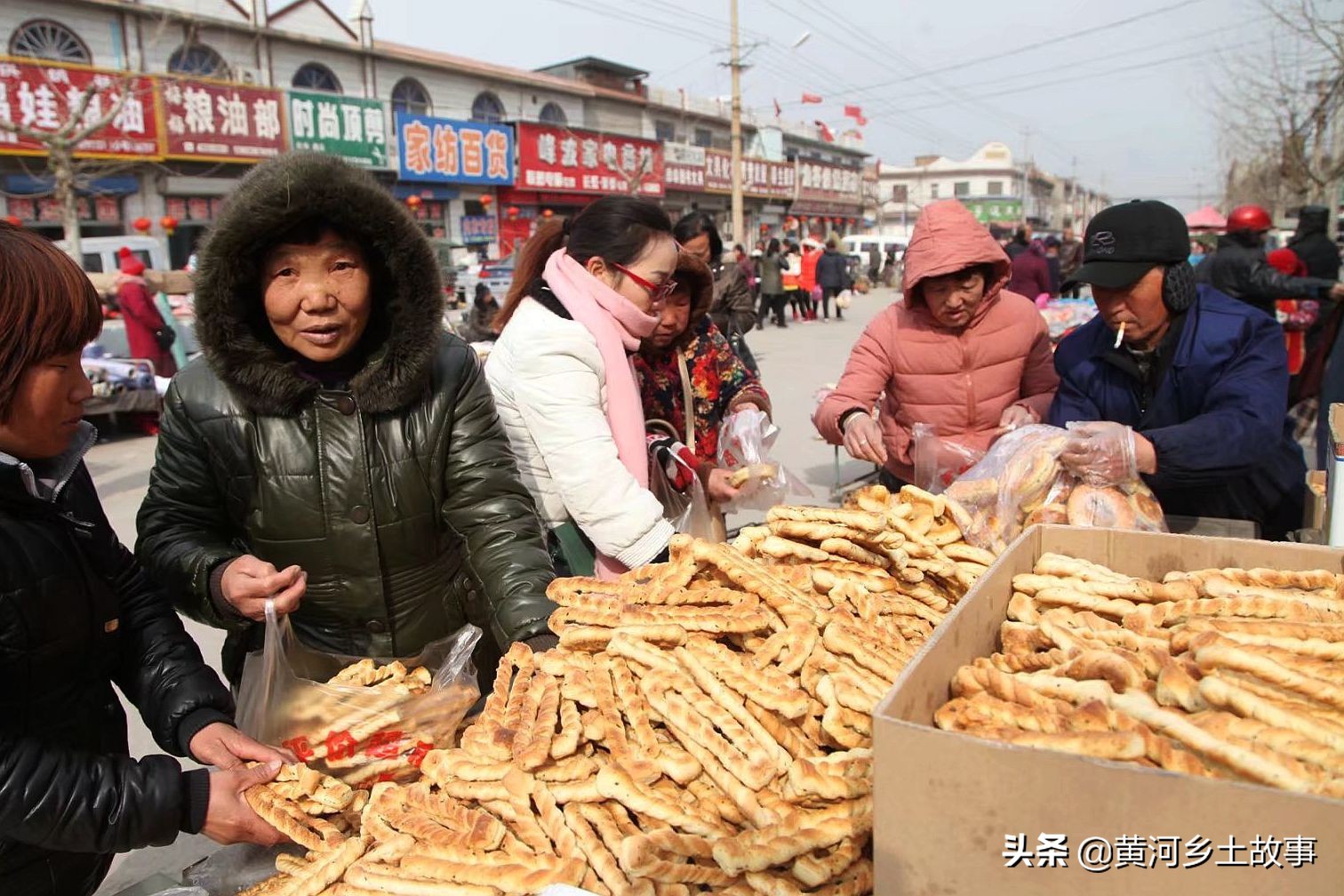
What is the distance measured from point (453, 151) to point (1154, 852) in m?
27.3

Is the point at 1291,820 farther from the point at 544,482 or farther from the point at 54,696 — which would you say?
the point at 544,482

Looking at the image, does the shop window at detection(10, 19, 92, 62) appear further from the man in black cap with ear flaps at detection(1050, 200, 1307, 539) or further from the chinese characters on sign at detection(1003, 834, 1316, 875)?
the chinese characters on sign at detection(1003, 834, 1316, 875)

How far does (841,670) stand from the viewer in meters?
1.45

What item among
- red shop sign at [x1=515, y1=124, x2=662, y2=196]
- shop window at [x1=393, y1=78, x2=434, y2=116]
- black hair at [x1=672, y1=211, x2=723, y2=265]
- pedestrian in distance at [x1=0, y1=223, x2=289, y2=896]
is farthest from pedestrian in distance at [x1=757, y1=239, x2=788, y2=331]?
pedestrian in distance at [x1=0, y1=223, x2=289, y2=896]

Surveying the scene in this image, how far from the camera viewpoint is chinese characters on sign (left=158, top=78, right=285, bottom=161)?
19.5 meters

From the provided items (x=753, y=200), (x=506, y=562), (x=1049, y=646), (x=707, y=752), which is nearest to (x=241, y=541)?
(x=506, y=562)

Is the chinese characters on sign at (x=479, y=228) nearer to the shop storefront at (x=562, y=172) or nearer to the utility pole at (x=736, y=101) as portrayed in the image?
the shop storefront at (x=562, y=172)

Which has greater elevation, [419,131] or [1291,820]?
[419,131]

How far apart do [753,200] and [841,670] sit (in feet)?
136

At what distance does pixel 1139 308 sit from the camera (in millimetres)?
2490

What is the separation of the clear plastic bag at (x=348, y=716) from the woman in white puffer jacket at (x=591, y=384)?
72 cm

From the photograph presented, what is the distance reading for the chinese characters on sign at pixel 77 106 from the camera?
55.0 ft

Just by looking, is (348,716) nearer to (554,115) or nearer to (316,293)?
(316,293)

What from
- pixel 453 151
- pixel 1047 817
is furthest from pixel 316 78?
pixel 1047 817
